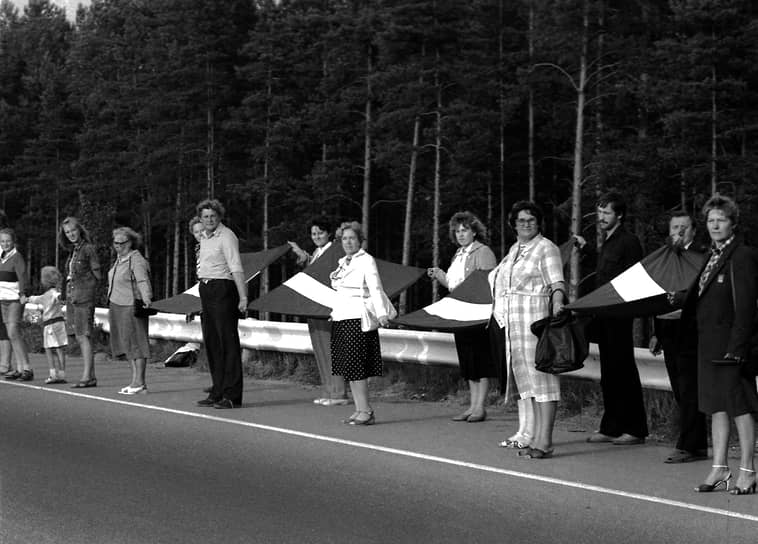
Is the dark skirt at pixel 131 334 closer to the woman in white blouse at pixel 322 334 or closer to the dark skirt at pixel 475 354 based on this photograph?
the woman in white blouse at pixel 322 334

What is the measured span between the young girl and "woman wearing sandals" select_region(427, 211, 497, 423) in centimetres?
601

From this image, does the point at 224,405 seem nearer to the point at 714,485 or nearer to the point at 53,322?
the point at 53,322

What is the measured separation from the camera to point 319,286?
532 inches

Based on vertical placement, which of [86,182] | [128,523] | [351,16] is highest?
[351,16]

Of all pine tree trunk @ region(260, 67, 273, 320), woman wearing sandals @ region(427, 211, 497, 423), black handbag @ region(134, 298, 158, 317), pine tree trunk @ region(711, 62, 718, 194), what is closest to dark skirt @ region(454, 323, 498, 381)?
woman wearing sandals @ region(427, 211, 497, 423)

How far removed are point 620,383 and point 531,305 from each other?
124 centimetres

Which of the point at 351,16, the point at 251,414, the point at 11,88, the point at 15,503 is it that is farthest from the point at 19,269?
the point at 11,88

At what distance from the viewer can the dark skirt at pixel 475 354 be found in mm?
10961

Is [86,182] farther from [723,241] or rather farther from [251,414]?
[723,241]

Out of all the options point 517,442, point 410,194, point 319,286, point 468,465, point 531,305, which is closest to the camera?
point 468,465

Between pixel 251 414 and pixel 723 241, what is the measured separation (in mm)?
5450

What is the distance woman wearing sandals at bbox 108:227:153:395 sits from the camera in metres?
13.4

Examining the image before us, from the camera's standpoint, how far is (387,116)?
51812mm

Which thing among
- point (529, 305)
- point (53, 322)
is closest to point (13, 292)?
point (53, 322)
